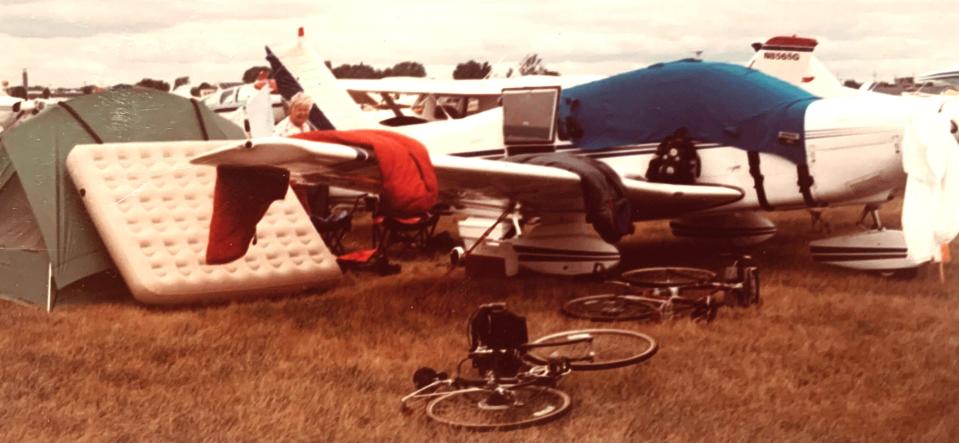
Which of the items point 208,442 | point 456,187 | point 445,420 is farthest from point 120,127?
point 445,420

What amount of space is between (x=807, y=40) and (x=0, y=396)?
5.00 m

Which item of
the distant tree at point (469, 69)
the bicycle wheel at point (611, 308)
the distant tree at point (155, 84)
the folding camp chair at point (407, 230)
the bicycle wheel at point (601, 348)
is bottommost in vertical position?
the folding camp chair at point (407, 230)

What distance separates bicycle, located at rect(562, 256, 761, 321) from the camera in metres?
4.13

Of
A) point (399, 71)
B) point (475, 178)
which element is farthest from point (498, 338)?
point (399, 71)

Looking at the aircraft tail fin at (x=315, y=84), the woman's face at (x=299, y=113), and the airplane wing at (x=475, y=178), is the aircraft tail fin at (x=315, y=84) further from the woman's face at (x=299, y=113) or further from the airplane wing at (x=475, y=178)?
the airplane wing at (x=475, y=178)

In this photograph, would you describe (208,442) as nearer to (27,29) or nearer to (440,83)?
(27,29)

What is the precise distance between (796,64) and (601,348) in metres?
3.47

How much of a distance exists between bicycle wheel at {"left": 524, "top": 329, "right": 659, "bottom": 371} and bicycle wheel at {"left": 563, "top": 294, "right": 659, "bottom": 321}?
0.43 metres

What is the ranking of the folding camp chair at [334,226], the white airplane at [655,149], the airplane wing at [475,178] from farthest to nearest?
the folding camp chair at [334,226]
the white airplane at [655,149]
the airplane wing at [475,178]

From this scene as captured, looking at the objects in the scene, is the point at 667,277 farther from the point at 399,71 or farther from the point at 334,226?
the point at 334,226

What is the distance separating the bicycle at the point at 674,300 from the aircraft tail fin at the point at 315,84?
13.2 ft

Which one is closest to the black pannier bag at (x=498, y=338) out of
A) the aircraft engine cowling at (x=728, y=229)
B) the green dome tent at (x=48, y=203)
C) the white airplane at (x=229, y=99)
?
the green dome tent at (x=48, y=203)

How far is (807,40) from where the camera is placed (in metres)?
5.81

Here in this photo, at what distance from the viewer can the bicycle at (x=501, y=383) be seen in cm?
295
